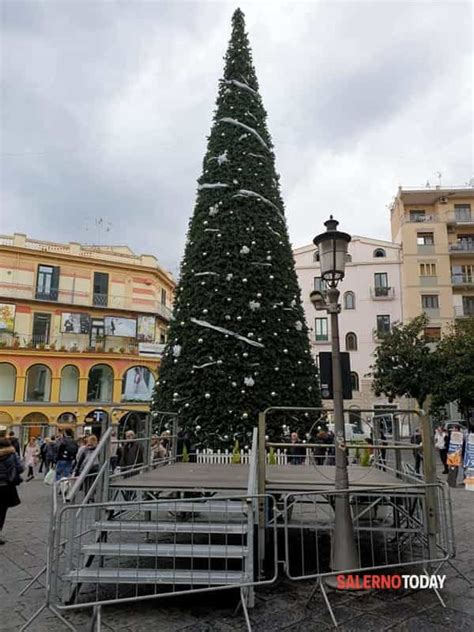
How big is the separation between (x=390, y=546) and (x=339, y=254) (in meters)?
4.22

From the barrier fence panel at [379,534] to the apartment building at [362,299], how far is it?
84.5 feet

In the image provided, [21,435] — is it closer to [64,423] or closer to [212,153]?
[64,423]

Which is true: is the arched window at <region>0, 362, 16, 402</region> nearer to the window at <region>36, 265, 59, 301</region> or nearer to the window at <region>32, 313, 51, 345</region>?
the window at <region>32, 313, 51, 345</region>

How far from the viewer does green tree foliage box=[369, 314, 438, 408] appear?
19516mm

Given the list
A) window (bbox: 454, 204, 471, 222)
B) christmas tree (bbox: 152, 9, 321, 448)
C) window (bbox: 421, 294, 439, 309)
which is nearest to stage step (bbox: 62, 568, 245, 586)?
christmas tree (bbox: 152, 9, 321, 448)

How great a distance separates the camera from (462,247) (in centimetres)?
3312

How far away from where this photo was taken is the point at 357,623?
378 centimetres

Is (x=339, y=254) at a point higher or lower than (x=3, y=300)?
lower

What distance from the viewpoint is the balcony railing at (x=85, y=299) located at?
2783 centimetres

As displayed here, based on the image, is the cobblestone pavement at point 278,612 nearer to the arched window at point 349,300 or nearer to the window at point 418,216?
the arched window at point 349,300

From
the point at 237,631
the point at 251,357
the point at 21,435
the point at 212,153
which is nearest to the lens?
the point at 237,631

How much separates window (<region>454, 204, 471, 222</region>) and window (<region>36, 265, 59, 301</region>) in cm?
2980

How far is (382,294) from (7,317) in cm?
2559

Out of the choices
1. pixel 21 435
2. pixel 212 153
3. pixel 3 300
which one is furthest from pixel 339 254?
pixel 3 300
